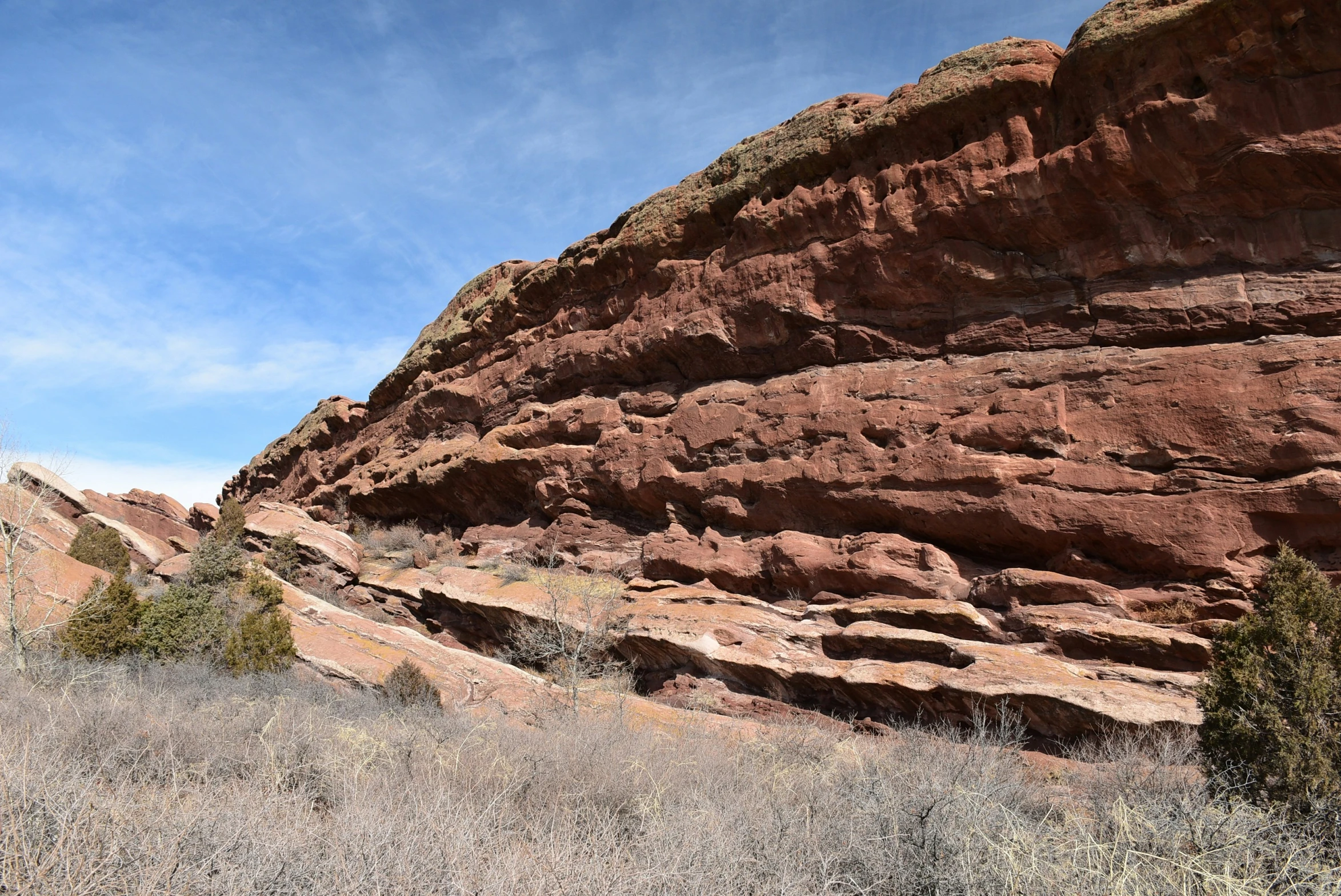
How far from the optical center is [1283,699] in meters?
7.68

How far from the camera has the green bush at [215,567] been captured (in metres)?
18.7

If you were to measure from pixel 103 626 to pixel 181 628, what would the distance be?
1.41 m

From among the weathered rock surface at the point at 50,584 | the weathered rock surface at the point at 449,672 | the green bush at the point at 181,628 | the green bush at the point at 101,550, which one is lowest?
the weathered rock surface at the point at 449,672

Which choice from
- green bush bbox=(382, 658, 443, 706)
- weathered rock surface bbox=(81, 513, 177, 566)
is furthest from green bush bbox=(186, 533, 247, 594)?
weathered rock surface bbox=(81, 513, 177, 566)

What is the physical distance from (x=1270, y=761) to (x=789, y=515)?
31.3ft

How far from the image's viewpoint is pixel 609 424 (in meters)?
20.3

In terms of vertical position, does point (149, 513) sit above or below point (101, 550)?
above

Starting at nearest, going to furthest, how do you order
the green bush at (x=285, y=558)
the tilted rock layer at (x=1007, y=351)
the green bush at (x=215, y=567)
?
the tilted rock layer at (x=1007, y=351) → the green bush at (x=215, y=567) → the green bush at (x=285, y=558)

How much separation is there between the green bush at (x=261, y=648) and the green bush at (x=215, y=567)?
11.7 feet

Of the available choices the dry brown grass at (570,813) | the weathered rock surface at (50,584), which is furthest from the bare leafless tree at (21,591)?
the dry brown grass at (570,813)

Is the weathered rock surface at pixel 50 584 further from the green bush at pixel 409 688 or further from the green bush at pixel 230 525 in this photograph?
the green bush at pixel 409 688

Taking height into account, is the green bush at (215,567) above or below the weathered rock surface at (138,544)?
below

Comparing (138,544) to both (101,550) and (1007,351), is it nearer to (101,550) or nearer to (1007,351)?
(101,550)

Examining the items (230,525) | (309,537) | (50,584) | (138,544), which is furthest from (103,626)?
(138,544)
